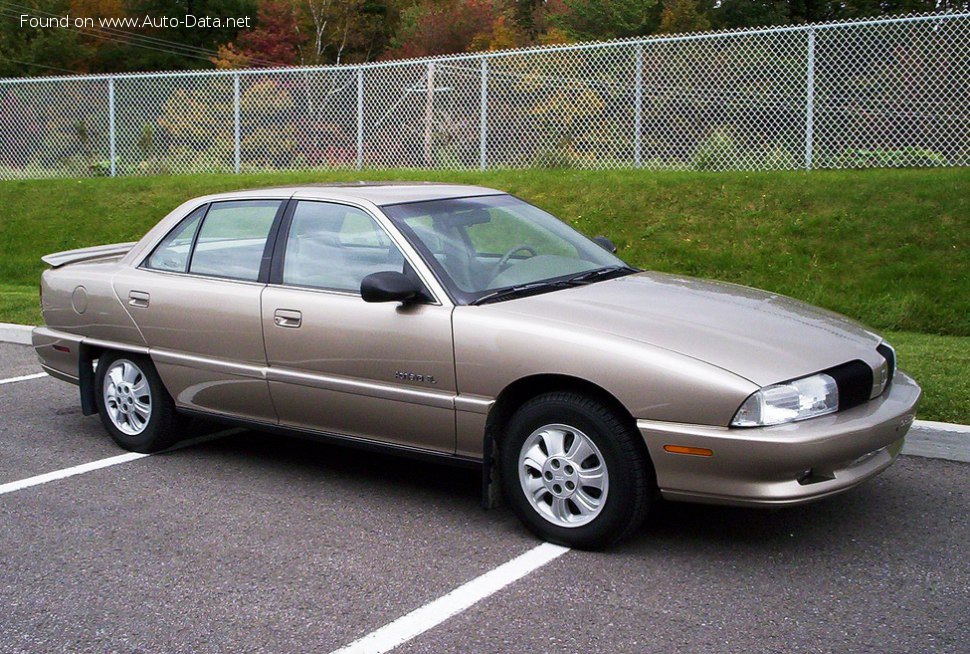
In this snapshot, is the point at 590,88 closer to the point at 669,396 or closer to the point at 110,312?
the point at 110,312

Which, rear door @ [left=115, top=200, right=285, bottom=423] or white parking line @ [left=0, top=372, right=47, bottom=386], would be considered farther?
white parking line @ [left=0, top=372, right=47, bottom=386]

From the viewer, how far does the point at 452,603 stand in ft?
13.8

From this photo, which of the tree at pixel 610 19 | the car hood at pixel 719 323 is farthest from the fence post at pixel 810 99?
the tree at pixel 610 19

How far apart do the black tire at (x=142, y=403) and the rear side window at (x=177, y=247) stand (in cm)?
56

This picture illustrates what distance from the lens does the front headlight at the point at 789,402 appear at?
4332mm

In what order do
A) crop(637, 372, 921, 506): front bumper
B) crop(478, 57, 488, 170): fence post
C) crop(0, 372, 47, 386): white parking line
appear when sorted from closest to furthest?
crop(637, 372, 921, 506): front bumper < crop(0, 372, 47, 386): white parking line < crop(478, 57, 488, 170): fence post

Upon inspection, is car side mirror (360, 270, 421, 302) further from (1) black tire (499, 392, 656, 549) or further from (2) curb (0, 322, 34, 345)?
(2) curb (0, 322, 34, 345)

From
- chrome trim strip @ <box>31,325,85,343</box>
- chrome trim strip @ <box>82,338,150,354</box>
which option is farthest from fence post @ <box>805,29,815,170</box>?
chrome trim strip @ <box>31,325,85,343</box>

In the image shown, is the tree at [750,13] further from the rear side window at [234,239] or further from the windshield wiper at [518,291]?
the windshield wiper at [518,291]

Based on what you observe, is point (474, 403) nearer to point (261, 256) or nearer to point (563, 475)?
point (563, 475)

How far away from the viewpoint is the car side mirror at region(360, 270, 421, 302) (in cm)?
504

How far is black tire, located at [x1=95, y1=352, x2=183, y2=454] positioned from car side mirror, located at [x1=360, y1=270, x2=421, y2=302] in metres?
1.87

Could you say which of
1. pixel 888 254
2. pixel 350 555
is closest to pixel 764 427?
pixel 350 555

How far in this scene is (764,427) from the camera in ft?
14.2
